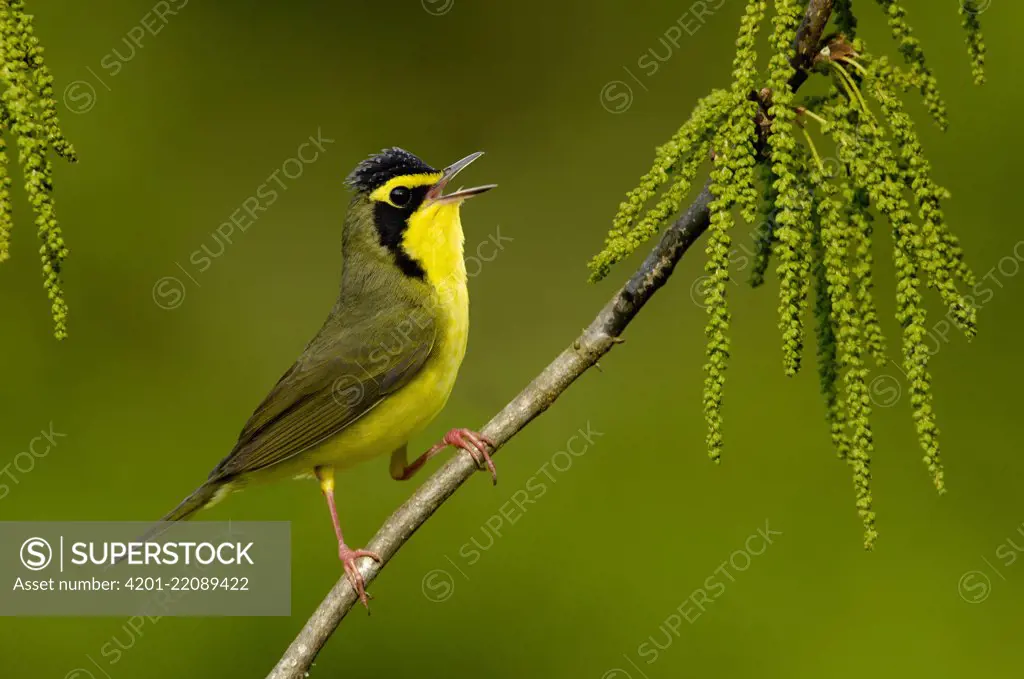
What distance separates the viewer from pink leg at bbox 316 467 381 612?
2.18m

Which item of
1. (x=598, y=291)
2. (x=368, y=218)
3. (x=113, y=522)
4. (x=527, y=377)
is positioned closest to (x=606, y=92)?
(x=598, y=291)

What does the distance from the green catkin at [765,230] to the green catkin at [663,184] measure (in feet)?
0.36

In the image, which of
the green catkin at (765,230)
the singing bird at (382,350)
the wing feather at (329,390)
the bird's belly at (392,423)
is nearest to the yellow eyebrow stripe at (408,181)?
the singing bird at (382,350)

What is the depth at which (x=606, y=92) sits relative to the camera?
16.0ft

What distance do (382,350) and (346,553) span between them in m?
0.56

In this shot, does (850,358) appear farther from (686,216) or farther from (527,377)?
(527,377)

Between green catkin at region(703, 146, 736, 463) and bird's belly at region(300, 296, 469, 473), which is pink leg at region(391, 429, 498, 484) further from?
green catkin at region(703, 146, 736, 463)

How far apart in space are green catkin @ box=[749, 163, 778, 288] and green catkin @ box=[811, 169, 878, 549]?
0.23 feet

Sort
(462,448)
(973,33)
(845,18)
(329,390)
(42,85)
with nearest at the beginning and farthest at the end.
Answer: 1. (42,85)
2. (973,33)
3. (845,18)
4. (462,448)
5. (329,390)

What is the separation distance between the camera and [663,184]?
1596mm

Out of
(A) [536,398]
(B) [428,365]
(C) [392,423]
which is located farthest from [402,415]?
(A) [536,398]

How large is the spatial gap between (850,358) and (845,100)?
38 centimetres

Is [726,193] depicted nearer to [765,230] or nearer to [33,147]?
[765,230]

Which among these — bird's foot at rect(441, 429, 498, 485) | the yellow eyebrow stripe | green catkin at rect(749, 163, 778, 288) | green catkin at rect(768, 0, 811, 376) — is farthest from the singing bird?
green catkin at rect(768, 0, 811, 376)
